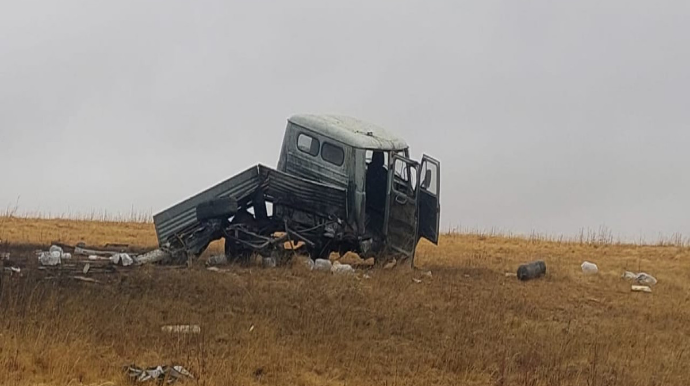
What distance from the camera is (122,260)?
13.5 m

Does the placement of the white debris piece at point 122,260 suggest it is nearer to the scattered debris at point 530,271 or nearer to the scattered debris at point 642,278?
the scattered debris at point 530,271

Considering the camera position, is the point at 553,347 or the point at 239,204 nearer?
the point at 553,347

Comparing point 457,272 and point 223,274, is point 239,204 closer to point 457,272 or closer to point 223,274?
point 223,274

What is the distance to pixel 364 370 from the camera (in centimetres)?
923

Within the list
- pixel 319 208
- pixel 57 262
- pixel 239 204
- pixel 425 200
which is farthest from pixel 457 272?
pixel 57 262

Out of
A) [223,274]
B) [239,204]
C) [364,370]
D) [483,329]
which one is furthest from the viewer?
[239,204]

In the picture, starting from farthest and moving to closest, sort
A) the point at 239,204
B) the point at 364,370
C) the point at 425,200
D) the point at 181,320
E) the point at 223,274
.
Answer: the point at 425,200 → the point at 239,204 → the point at 223,274 → the point at 181,320 → the point at 364,370

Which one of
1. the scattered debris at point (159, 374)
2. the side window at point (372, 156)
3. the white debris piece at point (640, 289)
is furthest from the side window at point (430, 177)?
the scattered debris at point (159, 374)

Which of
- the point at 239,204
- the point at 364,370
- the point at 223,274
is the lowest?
the point at 364,370

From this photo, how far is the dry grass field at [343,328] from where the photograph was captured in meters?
8.80

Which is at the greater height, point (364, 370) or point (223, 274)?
point (223, 274)

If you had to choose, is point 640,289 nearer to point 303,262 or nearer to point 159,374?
point 303,262

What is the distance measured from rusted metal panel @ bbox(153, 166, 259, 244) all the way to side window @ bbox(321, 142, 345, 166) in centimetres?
128

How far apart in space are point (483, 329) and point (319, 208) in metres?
4.40
